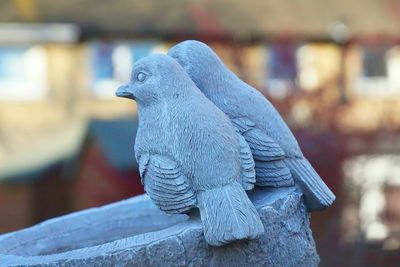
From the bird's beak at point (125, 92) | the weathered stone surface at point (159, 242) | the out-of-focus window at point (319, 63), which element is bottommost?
the out-of-focus window at point (319, 63)

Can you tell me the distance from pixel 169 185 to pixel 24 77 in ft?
8.76

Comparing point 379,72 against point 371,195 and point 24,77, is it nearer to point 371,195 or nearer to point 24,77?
point 371,195

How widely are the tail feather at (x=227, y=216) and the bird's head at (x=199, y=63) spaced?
28cm

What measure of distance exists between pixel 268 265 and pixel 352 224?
2408mm

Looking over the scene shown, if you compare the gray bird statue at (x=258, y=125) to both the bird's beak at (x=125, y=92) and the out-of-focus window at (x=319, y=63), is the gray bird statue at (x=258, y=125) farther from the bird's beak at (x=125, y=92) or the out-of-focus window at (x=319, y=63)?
the out-of-focus window at (x=319, y=63)

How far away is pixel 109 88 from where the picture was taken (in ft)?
13.2

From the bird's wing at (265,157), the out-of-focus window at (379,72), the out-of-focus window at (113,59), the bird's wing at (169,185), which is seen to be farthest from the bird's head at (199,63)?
the out-of-focus window at (379,72)

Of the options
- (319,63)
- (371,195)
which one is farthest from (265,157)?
(319,63)

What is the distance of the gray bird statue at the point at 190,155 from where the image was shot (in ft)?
4.72

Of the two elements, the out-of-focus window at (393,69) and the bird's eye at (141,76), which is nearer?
the bird's eye at (141,76)

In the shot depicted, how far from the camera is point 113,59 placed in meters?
4.00

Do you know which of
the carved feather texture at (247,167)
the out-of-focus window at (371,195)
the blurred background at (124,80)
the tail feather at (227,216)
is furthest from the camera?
the blurred background at (124,80)

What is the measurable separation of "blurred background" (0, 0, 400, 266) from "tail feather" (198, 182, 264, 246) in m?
2.42

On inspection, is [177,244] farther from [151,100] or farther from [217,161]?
[151,100]
